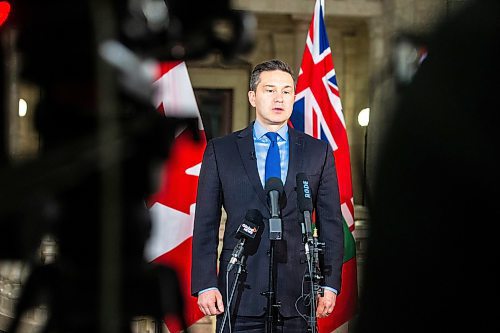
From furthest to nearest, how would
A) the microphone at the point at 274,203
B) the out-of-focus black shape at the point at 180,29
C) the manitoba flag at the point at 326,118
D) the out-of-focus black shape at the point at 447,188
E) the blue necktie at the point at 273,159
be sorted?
the manitoba flag at the point at 326,118
the blue necktie at the point at 273,159
the microphone at the point at 274,203
the out-of-focus black shape at the point at 180,29
the out-of-focus black shape at the point at 447,188

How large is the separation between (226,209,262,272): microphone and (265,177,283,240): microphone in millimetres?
92

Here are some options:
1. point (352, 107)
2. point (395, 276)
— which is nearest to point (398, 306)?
point (395, 276)

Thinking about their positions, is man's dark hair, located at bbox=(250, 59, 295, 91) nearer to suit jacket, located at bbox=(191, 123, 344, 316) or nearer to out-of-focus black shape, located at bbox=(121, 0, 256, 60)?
suit jacket, located at bbox=(191, 123, 344, 316)

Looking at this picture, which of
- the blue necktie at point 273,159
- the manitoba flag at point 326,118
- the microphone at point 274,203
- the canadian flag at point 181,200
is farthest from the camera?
the manitoba flag at point 326,118

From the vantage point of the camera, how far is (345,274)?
5578 mm

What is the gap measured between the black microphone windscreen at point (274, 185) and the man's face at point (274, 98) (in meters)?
0.38

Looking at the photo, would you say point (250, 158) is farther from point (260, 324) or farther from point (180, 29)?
point (180, 29)

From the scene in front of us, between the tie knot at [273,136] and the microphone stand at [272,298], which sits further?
the tie knot at [273,136]

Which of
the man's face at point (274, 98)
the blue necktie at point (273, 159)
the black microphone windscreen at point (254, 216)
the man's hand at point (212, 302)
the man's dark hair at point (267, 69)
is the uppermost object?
the man's dark hair at point (267, 69)

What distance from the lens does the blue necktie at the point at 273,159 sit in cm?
391

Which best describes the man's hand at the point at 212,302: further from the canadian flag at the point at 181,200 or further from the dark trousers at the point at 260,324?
the canadian flag at the point at 181,200

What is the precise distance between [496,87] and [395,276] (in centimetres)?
16

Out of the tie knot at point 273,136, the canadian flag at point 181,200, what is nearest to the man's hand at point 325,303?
the tie knot at point 273,136

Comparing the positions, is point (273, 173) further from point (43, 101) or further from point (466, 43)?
point (466, 43)
